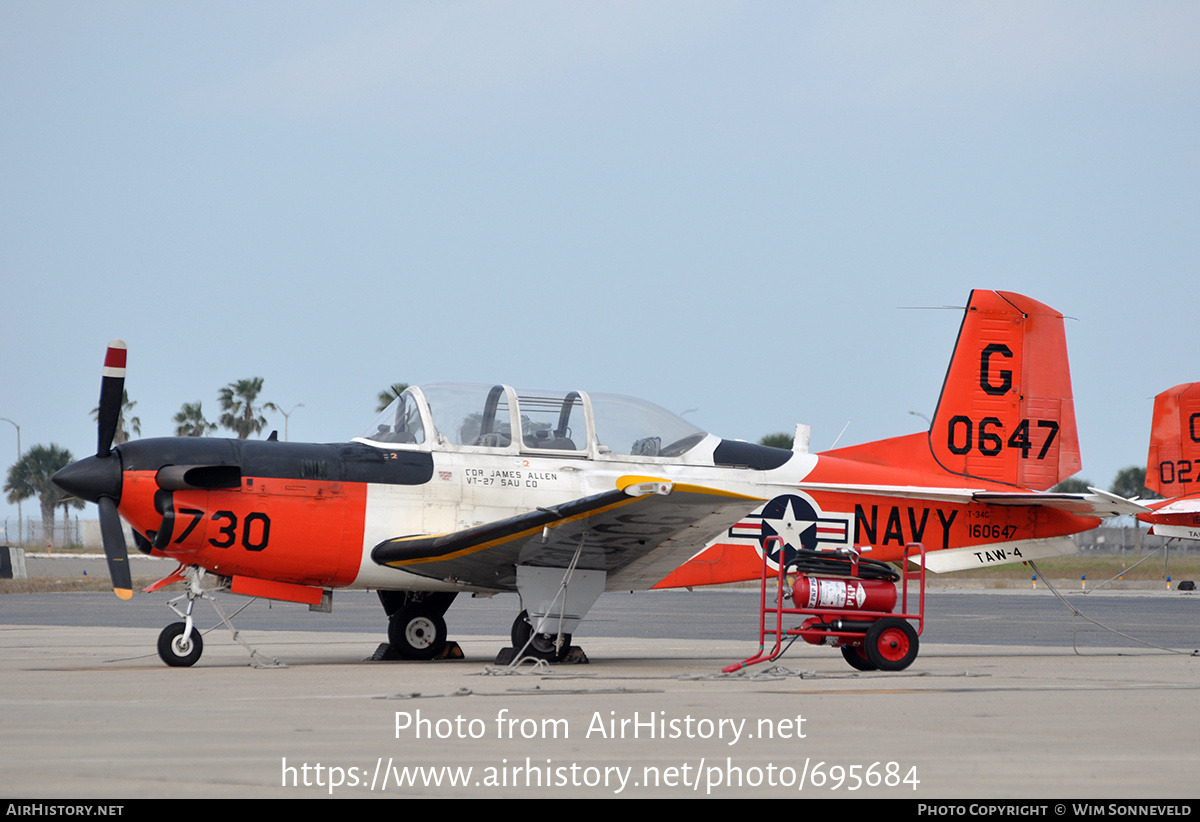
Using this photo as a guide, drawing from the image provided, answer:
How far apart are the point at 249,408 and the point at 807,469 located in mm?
73076

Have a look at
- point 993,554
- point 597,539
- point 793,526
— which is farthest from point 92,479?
point 993,554

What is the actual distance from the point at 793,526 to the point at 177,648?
599 cm

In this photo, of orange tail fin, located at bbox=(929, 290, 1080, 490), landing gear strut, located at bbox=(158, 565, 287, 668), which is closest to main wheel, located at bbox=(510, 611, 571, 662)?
landing gear strut, located at bbox=(158, 565, 287, 668)

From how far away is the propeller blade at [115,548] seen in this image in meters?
10.4

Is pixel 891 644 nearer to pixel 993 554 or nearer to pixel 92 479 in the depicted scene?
pixel 993 554

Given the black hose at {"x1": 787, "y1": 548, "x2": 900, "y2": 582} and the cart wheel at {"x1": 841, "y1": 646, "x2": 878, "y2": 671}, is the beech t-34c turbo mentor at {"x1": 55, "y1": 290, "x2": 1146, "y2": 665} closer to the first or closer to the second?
the black hose at {"x1": 787, "y1": 548, "x2": 900, "y2": 582}

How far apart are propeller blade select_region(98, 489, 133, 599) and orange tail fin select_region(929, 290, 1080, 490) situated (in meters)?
8.37

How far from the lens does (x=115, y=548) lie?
10.5 m

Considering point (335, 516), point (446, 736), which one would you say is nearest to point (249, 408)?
point (335, 516)

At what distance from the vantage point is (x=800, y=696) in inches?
338

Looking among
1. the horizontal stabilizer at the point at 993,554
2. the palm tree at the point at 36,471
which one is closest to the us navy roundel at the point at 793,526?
the horizontal stabilizer at the point at 993,554
